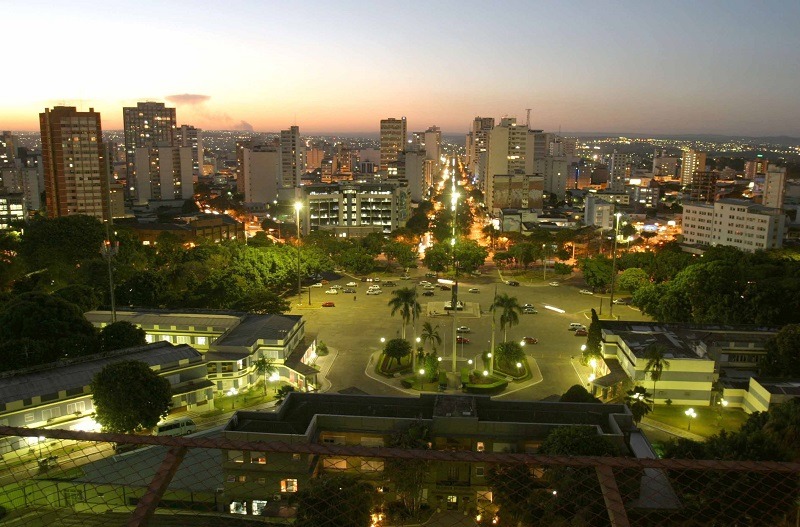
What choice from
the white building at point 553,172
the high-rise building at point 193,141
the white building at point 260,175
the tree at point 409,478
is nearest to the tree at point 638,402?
the tree at point 409,478

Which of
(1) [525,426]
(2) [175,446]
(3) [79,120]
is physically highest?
(3) [79,120]

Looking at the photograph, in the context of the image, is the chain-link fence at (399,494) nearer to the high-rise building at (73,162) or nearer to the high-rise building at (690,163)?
the high-rise building at (73,162)

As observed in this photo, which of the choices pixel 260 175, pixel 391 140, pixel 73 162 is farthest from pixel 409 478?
pixel 391 140

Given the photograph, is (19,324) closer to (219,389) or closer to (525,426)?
(219,389)

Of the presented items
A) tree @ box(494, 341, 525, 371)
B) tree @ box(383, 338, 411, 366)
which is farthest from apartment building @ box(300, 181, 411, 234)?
tree @ box(494, 341, 525, 371)

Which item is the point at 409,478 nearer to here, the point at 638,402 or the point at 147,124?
the point at 638,402

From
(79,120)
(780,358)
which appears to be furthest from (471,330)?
(79,120)
